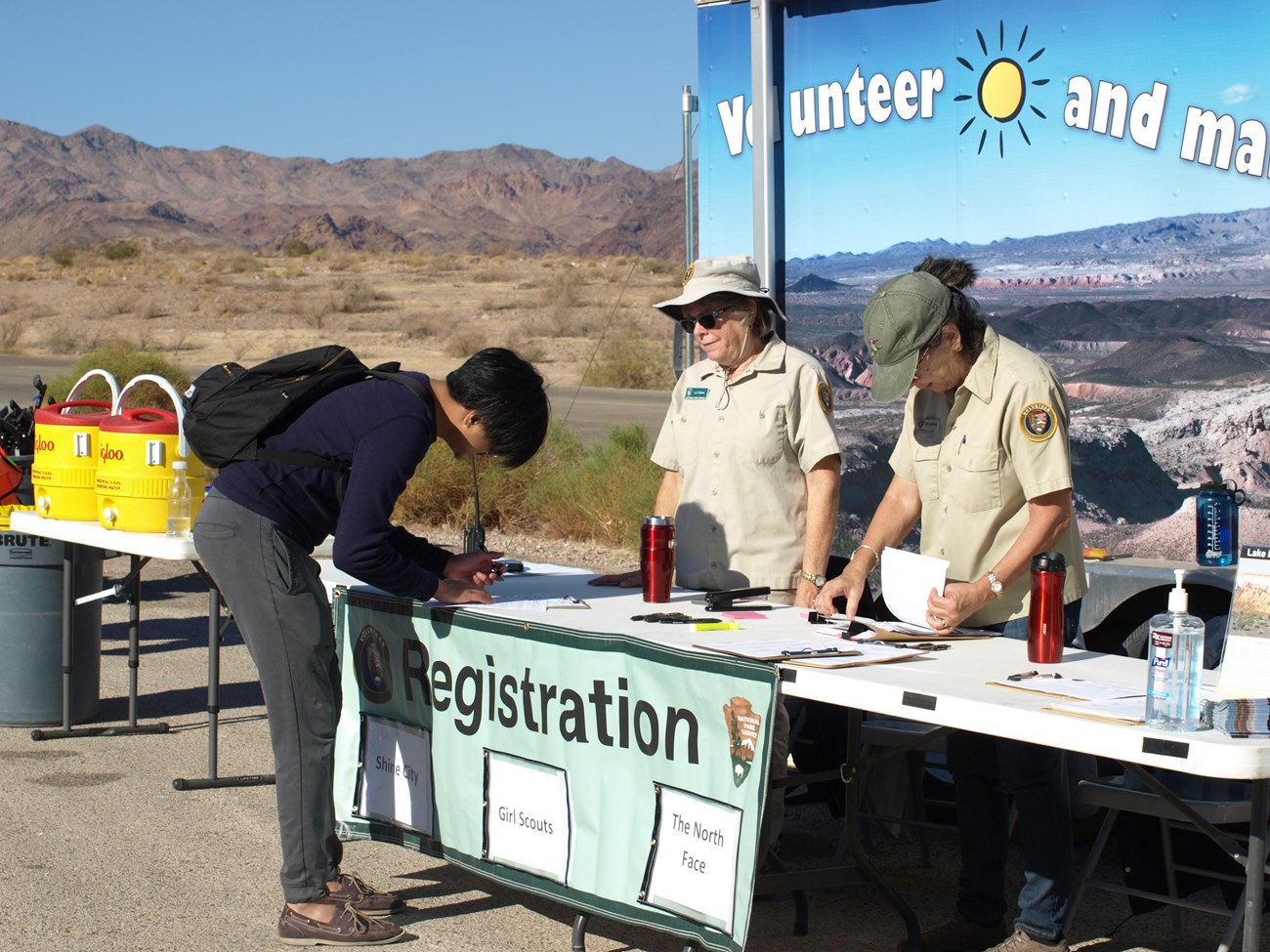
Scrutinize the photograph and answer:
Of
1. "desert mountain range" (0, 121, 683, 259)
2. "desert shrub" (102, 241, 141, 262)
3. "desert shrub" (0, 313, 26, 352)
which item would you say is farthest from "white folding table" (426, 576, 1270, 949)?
"desert mountain range" (0, 121, 683, 259)

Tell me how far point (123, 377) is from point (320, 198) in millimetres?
168101

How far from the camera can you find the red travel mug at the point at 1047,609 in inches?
147

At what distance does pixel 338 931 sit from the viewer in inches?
170

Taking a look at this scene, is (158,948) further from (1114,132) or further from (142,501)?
(1114,132)

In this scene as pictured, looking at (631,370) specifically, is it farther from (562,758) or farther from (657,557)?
(562,758)

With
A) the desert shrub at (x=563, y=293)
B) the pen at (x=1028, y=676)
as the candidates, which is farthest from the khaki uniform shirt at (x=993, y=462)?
the desert shrub at (x=563, y=293)

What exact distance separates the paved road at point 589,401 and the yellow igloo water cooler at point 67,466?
1062cm

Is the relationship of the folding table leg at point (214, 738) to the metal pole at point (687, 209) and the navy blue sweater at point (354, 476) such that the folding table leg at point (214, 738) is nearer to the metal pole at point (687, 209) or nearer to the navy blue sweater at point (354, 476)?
the navy blue sweater at point (354, 476)

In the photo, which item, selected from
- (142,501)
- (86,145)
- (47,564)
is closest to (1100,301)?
(142,501)

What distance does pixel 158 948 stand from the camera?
439cm

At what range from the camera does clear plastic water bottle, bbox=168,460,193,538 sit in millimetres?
5766

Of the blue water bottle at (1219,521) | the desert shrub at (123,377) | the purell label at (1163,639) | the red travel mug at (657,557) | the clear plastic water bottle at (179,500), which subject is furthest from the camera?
the desert shrub at (123,377)

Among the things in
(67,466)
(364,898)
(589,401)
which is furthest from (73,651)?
(589,401)

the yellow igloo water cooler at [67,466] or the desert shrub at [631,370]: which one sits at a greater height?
the desert shrub at [631,370]
